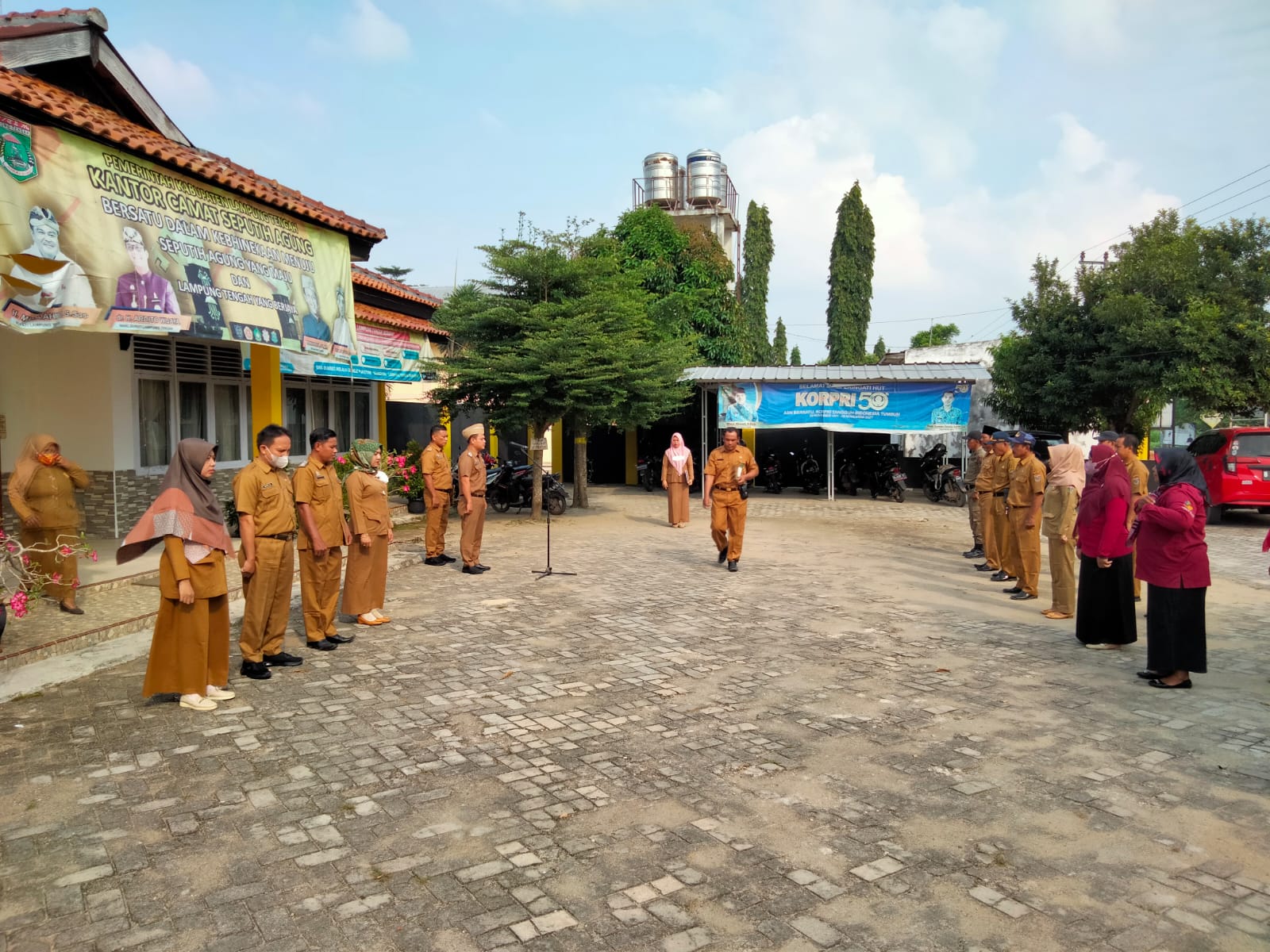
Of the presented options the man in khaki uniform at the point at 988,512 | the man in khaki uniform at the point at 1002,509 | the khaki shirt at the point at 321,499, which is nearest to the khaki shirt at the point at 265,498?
the khaki shirt at the point at 321,499

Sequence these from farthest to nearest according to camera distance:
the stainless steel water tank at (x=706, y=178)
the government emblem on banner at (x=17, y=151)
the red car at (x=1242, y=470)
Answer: the stainless steel water tank at (x=706, y=178), the red car at (x=1242, y=470), the government emblem on banner at (x=17, y=151)

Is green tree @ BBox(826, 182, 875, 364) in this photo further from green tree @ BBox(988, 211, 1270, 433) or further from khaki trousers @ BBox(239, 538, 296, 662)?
khaki trousers @ BBox(239, 538, 296, 662)

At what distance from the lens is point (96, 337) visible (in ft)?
34.9

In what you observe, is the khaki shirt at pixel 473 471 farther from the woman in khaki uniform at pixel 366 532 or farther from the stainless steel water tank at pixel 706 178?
the stainless steel water tank at pixel 706 178

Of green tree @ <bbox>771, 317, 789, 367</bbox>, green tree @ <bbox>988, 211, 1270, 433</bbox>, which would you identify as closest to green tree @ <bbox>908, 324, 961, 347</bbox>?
green tree @ <bbox>771, 317, 789, 367</bbox>

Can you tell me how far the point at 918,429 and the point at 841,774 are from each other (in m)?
15.2

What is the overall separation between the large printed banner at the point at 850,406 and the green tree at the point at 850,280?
24214 millimetres

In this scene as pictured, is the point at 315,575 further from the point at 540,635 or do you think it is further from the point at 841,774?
the point at 841,774

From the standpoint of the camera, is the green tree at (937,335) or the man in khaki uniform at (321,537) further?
the green tree at (937,335)

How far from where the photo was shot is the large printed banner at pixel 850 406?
1864 centimetres

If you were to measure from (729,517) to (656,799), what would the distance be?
679 centimetres

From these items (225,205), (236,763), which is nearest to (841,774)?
(236,763)

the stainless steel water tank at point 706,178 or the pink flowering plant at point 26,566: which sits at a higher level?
the stainless steel water tank at point 706,178

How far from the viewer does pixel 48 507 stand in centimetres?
767
